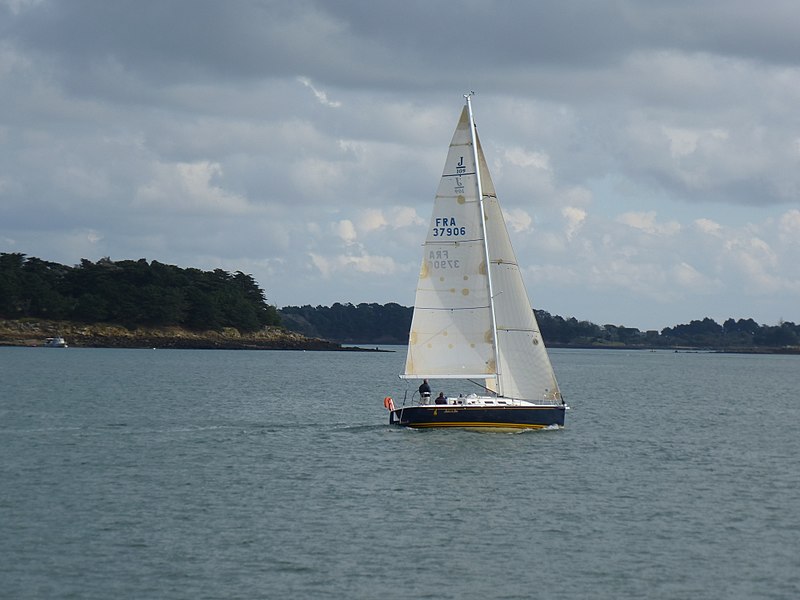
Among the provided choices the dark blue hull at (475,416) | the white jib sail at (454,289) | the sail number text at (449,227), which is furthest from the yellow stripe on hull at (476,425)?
the sail number text at (449,227)

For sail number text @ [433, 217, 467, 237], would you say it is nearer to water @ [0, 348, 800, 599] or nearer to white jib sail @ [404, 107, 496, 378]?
white jib sail @ [404, 107, 496, 378]

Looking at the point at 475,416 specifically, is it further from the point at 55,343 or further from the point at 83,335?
the point at 83,335

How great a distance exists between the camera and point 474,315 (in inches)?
1956

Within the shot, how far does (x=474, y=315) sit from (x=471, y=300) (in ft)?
2.20

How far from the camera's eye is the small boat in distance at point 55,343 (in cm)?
17912

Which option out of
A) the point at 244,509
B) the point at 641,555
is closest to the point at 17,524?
the point at 244,509

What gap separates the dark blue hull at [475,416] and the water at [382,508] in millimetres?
594

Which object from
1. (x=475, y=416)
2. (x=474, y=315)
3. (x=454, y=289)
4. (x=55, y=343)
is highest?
(x=454, y=289)

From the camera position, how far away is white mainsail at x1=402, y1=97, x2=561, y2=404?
1917 inches

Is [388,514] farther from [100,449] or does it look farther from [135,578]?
[100,449]

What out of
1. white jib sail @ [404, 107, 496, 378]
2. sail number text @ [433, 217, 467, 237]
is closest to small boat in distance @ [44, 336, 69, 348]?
white jib sail @ [404, 107, 496, 378]

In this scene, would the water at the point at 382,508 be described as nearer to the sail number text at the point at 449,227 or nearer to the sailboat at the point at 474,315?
the sailboat at the point at 474,315

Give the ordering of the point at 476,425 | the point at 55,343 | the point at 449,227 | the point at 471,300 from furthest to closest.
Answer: the point at 55,343, the point at 471,300, the point at 449,227, the point at 476,425

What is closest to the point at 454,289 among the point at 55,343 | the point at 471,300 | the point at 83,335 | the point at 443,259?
the point at 471,300
